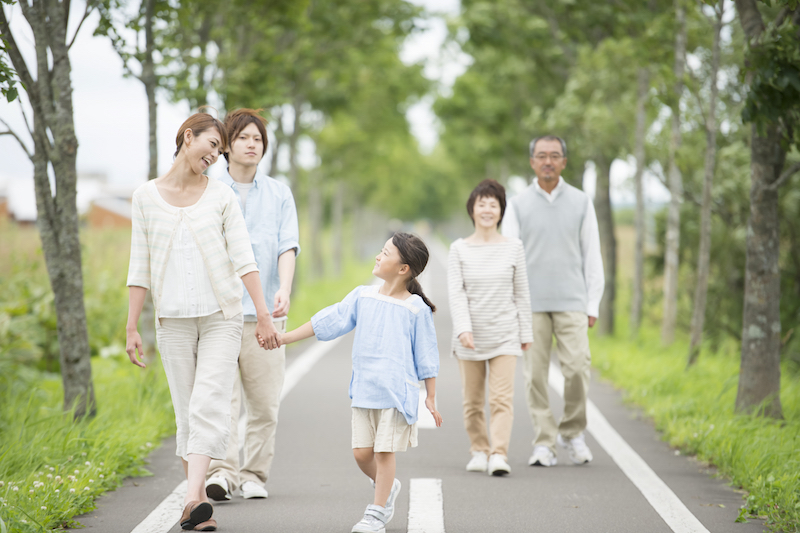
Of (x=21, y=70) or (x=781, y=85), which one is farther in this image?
(x=21, y=70)

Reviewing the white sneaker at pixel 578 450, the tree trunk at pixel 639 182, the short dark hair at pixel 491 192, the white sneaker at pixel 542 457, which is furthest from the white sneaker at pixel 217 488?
the tree trunk at pixel 639 182

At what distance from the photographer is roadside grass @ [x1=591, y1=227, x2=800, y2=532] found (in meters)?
4.58

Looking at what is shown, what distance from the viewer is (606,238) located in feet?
47.4

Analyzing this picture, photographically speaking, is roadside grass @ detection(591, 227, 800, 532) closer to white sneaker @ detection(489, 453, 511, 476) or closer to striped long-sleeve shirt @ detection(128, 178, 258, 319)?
white sneaker @ detection(489, 453, 511, 476)

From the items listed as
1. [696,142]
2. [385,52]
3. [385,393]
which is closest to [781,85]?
[385,393]

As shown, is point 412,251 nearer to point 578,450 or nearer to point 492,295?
point 492,295

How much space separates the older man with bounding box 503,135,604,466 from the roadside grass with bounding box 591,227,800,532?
0.94 m

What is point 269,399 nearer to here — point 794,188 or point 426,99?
point 794,188

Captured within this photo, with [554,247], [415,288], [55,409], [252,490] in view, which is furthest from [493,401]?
[55,409]

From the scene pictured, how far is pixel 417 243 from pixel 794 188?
33.6 ft

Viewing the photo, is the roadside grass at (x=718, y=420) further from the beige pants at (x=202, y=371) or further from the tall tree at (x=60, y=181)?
the tall tree at (x=60, y=181)

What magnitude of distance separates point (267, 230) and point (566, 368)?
239cm

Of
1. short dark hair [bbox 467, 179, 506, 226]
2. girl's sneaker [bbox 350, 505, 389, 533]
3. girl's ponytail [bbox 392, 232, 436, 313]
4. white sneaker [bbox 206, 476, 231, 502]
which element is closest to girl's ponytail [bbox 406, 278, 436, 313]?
girl's ponytail [bbox 392, 232, 436, 313]

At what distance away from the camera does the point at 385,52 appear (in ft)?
63.7
